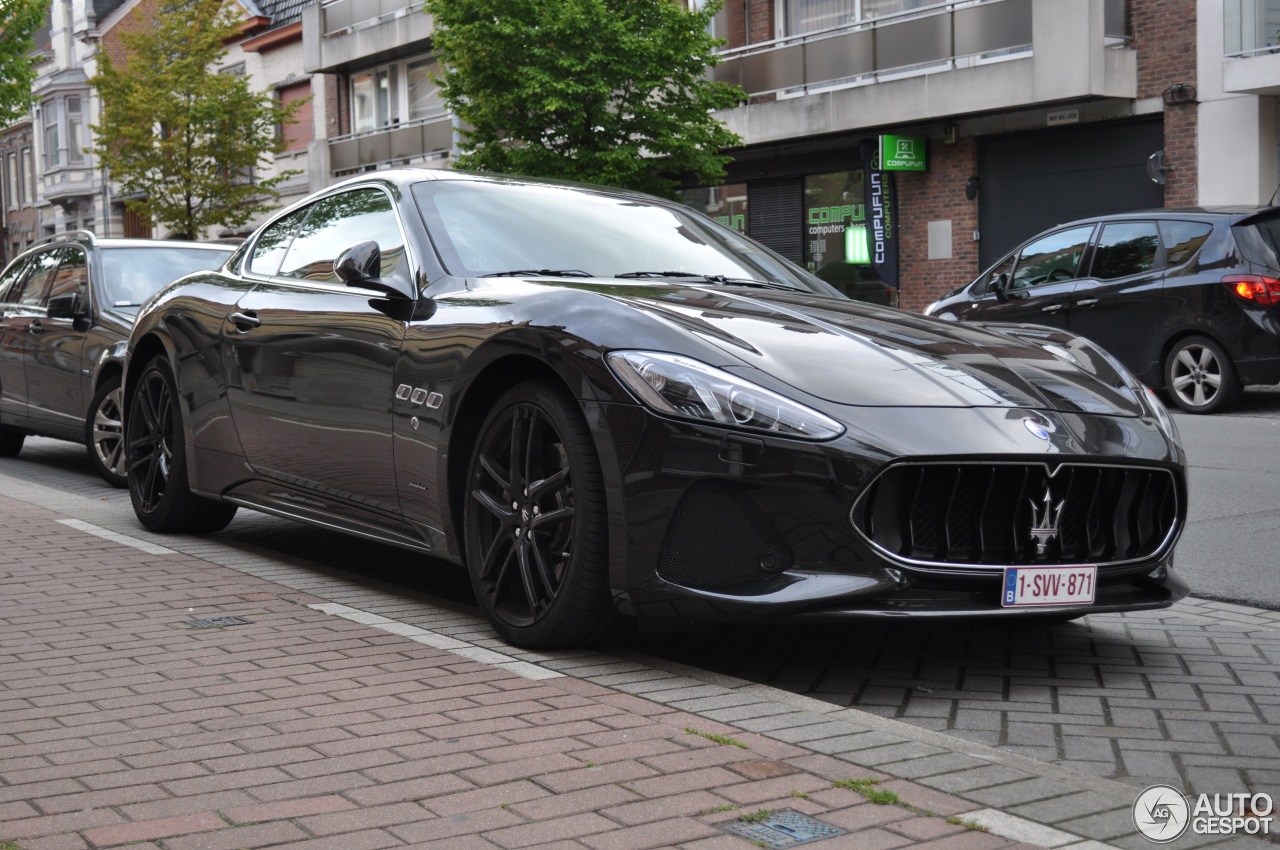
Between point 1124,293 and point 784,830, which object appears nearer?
point 784,830

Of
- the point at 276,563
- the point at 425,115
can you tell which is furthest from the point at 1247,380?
the point at 425,115

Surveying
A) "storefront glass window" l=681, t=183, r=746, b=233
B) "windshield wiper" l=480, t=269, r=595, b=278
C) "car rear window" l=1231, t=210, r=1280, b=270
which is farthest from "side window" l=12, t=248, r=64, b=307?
"storefront glass window" l=681, t=183, r=746, b=233

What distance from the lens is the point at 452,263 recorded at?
548cm

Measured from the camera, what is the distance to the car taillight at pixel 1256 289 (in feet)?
46.2

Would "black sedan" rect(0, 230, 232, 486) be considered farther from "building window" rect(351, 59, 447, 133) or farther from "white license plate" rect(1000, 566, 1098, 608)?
"building window" rect(351, 59, 447, 133)

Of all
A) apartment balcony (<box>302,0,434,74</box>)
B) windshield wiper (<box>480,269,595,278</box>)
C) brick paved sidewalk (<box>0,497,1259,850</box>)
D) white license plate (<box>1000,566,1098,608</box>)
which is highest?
apartment balcony (<box>302,0,434,74</box>)

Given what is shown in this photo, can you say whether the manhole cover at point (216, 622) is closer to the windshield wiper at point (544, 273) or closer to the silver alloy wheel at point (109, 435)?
the windshield wiper at point (544, 273)

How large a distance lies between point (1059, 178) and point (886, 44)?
361cm

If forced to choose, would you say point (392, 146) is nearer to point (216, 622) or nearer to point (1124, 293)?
point (1124, 293)

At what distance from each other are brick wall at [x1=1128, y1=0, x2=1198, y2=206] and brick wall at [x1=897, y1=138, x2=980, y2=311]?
3154 millimetres

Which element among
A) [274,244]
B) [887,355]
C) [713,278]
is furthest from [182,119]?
[887,355]

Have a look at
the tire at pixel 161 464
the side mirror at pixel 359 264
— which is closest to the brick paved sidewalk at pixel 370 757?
the side mirror at pixel 359 264

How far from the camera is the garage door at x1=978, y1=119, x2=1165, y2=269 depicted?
22.7 meters

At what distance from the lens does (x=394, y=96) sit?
39969 mm
